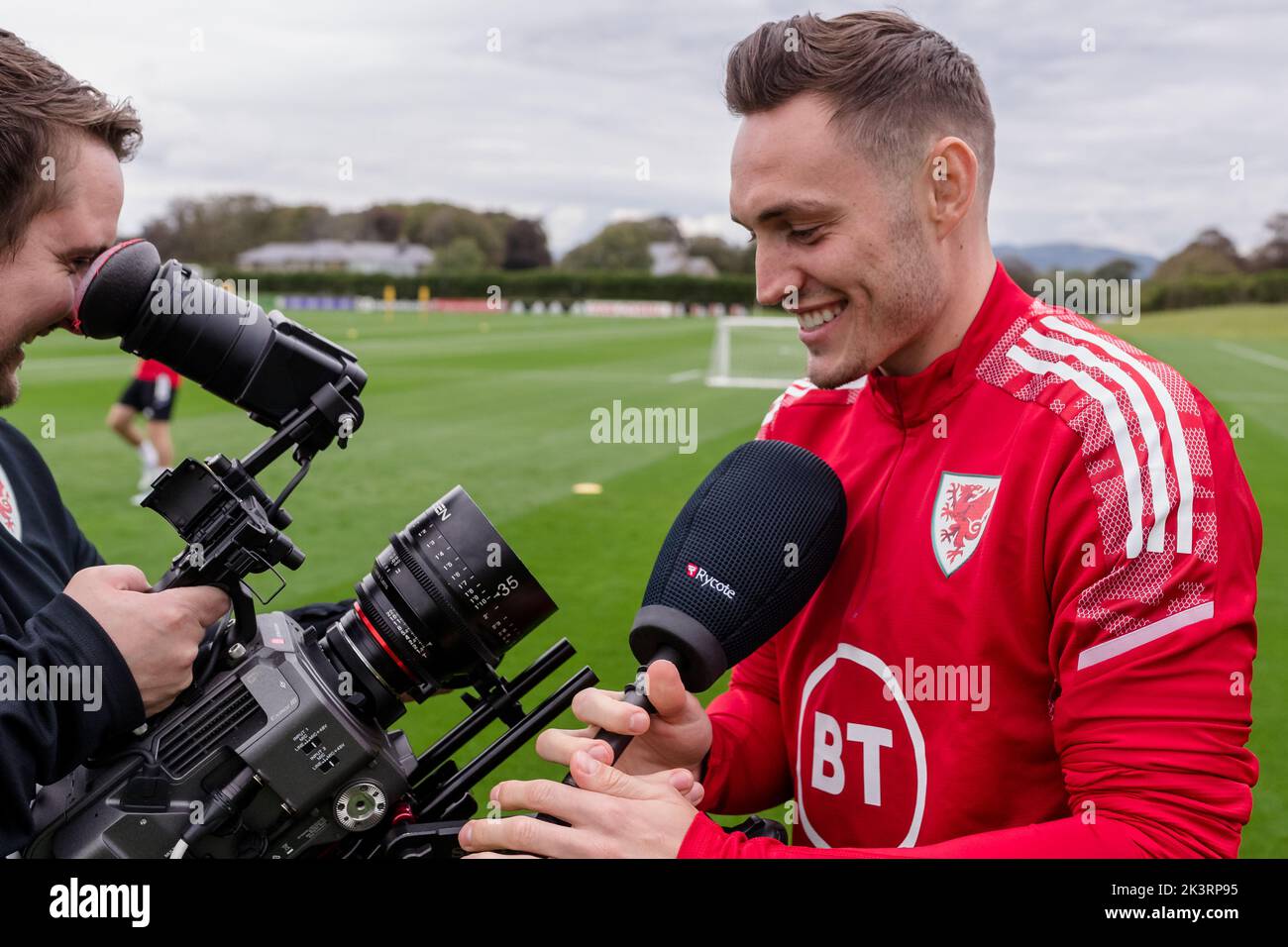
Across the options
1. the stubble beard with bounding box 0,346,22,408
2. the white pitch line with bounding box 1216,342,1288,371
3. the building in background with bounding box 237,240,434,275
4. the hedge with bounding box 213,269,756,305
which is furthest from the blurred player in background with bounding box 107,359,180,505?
the building in background with bounding box 237,240,434,275

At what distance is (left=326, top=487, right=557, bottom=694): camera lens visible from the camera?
189cm

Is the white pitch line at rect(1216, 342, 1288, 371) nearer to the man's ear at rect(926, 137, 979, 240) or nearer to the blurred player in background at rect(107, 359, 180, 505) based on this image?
the blurred player in background at rect(107, 359, 180, 505)

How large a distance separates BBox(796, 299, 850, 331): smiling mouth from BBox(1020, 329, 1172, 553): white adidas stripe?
0.33 meters

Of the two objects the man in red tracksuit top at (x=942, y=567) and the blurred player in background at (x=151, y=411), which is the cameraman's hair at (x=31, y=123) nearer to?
the man in red tracksuit top at (x=942, y=567)

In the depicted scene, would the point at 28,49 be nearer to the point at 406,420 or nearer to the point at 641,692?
the point at 641,692

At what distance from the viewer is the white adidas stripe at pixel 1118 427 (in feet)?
5.40

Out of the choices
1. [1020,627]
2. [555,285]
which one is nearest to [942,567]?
[1020,627]

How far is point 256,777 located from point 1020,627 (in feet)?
4.06

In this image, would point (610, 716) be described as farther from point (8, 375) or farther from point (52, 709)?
point (8, 375)

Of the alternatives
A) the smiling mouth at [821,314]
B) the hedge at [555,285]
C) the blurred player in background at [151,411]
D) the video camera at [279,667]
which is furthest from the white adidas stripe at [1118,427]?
the hedge at [555,285]

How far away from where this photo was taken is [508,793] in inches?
63.9

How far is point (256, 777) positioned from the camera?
73.8 inches
